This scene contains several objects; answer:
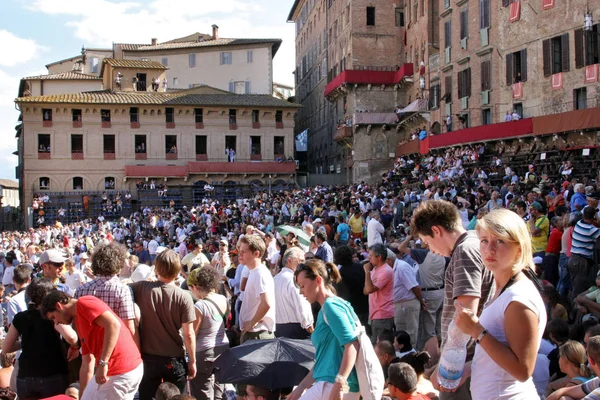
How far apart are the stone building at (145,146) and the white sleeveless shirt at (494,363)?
151 feet

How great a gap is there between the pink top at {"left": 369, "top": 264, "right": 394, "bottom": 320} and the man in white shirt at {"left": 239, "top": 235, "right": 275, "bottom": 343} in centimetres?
194

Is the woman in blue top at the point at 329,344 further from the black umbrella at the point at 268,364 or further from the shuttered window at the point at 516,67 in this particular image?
the shuttered window at the point at 516,67

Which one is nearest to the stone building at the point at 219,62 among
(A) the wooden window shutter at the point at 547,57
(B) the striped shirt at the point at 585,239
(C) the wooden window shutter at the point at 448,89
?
(C) the wooden window shutter at the point at 448,89

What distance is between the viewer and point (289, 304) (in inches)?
293

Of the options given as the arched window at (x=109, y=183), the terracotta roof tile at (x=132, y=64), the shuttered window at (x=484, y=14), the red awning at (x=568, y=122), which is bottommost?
the arched window at (x=109, y=183)

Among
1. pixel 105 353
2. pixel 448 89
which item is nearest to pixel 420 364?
pixel 105 353

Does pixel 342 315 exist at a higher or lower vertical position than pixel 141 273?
higher

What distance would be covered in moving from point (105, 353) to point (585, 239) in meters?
7.60

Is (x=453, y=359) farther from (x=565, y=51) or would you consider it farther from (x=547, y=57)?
(x=547, y=57)

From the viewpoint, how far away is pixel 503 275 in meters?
3.29

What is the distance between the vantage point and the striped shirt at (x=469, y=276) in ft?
12.0

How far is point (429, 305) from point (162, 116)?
4670 cm

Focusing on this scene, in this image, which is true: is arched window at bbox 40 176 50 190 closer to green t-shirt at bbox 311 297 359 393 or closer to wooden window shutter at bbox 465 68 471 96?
wooden window shutter at bbox 465 68 471 96

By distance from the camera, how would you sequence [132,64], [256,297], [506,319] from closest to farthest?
1. [506,319]
2. [256,297]
3. [132,64]
